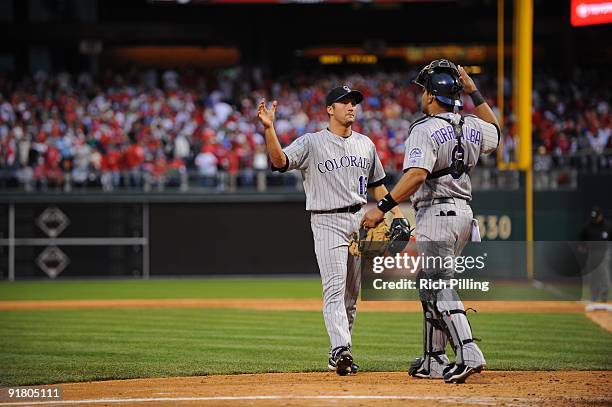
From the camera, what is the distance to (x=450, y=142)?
281 inches

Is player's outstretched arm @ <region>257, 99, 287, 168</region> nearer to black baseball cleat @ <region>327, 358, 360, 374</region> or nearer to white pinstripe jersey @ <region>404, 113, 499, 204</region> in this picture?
white pinstripe jersey @ <region>404, 113, 499, 204</region>

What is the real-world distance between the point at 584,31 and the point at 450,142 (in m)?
25.8

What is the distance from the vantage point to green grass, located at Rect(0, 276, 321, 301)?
63.1ft

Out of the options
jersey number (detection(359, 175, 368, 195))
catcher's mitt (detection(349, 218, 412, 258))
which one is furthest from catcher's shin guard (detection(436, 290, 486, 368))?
jersey number (detection(359, 175, 368, 195))

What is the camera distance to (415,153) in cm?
700

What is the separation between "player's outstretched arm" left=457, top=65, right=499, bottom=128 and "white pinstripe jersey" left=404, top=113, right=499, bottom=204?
0.17 metres

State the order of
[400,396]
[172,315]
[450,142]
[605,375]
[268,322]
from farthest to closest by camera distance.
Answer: [172,315], [268,322], [605,375], [450,142], [400,396]

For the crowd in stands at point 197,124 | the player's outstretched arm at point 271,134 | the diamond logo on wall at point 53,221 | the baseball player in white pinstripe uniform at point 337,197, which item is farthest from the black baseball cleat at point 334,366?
the diamond logo on wall at point 53,221

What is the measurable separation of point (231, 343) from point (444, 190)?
448 cm

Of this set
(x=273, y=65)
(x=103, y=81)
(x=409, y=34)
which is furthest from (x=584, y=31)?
(x=103, y=81)

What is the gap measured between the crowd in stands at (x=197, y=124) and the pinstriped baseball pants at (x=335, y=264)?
565 inches

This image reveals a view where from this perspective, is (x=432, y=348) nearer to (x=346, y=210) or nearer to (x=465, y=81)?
(x=346, y=210)

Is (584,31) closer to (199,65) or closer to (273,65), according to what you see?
(273,65)

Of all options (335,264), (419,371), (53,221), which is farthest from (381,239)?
(53,221)
